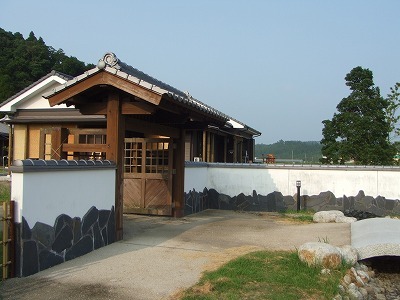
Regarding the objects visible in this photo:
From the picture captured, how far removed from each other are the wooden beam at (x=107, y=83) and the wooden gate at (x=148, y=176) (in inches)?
140

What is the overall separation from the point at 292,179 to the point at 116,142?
776 centimetres

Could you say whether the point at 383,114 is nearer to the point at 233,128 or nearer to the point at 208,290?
the point at 233,128

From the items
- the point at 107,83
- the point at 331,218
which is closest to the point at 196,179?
the point at 331,218

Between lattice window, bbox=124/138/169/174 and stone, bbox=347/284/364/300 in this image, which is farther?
lattice window, bbox=124/138/169/174

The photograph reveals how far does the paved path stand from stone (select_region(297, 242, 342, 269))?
1.03 m

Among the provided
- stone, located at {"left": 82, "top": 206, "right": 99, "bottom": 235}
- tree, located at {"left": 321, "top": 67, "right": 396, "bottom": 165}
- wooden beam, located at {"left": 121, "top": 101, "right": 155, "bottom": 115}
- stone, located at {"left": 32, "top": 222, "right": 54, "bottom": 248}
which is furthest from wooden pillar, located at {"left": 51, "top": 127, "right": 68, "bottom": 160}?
tree, located at {"left": 321, "top": 67, "right": 396, "bottom": 165}

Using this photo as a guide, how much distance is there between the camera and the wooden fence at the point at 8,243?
5043 millimetres

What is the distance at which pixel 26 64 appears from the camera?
3934cm

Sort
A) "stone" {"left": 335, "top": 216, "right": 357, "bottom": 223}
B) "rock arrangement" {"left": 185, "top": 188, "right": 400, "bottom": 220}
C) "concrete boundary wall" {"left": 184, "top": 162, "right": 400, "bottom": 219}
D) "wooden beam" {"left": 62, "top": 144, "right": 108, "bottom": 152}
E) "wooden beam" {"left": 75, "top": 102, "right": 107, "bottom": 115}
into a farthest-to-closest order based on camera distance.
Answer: "concrete boundary wall" {"left": 184, "top": 162, "right": 400, "bottom": 219}, "rock arrangement" {"left": 185, "top": 188, "right": 400, "bottom": 220}, "stone" {"left": 335, "top": 216, "right": 357, "bottom": 223}, "wooden beam" {"left": 75, "top": 102, "right": 107, "bottom": 115}, "wooden beam" {"left": 62, "top": 144, "right": 108, "bottom": 152}

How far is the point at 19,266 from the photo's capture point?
517cm

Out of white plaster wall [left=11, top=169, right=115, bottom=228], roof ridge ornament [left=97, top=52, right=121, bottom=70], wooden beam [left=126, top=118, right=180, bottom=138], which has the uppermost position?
roof ridge ornament [left=97, top=52, right=121, bottom=70]

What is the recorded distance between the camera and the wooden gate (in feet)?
36.1

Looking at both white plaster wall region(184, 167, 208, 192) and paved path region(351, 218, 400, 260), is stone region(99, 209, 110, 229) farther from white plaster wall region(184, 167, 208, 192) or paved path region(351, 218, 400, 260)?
white plaster wall region(184, 167, 208, 192)

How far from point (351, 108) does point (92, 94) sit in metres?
16.0
